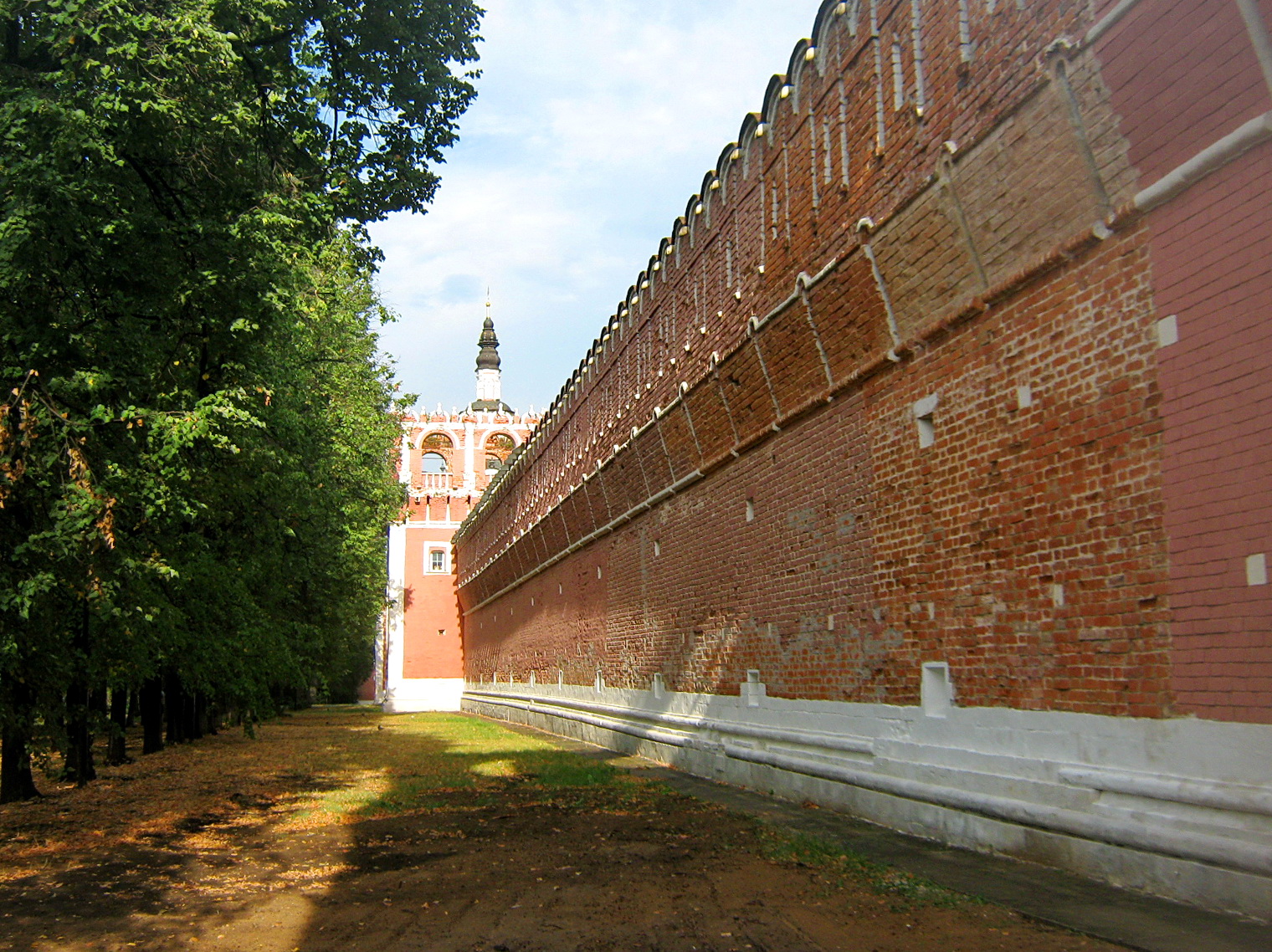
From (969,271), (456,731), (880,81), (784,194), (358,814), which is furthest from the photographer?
(456,731)

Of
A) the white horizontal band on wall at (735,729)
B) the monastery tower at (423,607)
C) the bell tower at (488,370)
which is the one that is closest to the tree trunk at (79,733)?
the white horizontal band on wall at (735,729)

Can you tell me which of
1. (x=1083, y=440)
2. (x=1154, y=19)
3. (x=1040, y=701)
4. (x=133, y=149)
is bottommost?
(x=1040, y=701)

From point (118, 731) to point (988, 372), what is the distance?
9682 mm

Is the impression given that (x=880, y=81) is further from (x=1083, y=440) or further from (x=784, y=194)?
(x=1083, y=440)

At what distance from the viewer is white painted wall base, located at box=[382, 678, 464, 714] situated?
49.0 m

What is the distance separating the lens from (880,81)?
9.71 metres

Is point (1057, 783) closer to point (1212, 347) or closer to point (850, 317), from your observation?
point (1212, 347)

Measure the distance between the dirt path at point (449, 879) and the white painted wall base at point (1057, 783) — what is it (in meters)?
0.92

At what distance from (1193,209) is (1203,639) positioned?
2.38 meters

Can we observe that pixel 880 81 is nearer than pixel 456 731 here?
Yes

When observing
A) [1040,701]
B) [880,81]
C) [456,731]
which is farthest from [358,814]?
[456,731]

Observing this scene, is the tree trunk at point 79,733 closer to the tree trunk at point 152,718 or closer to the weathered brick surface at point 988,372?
the tree trunk at point 152,718

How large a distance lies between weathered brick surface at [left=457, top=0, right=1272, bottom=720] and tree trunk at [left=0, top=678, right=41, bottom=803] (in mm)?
7586

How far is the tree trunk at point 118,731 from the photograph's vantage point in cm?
1209
